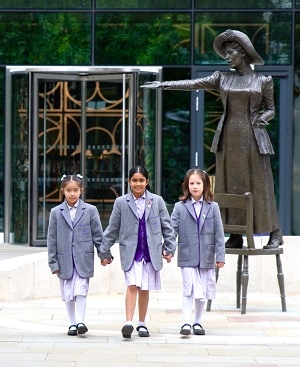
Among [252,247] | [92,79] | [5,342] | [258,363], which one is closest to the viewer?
[258,363]

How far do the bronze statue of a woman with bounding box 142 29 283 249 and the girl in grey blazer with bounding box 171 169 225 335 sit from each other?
187cm

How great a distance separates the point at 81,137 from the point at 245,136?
6.86m

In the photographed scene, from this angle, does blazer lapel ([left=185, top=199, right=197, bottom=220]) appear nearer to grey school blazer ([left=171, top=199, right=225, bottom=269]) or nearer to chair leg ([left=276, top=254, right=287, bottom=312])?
grey school blazer ([left=171, top=199, right=225, bottom=269])

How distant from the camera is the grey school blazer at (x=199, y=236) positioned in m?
12.7

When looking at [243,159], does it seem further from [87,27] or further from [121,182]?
[87,27]

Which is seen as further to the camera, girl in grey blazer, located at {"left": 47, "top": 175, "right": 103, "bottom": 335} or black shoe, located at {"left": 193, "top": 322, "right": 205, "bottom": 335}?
black shoe, located at {"left": 193, "top": 322, "right": 205, "bottom": 335}

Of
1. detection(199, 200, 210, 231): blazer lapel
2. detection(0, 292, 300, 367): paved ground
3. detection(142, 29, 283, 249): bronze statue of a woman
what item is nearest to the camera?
detection(0, 292, 300, 367): paved ground

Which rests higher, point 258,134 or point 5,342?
point 258,134

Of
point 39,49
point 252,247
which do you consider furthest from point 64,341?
point 39,49

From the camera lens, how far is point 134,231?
12414 mm

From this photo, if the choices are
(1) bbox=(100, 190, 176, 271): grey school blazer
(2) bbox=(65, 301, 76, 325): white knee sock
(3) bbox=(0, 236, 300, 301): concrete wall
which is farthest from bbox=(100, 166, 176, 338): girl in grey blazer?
(3) bbox=(0, 236, 300, 301): concrete wall

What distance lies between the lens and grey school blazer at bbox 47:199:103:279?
12.5 m

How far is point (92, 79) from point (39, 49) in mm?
1359

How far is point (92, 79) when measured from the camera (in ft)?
69.1
